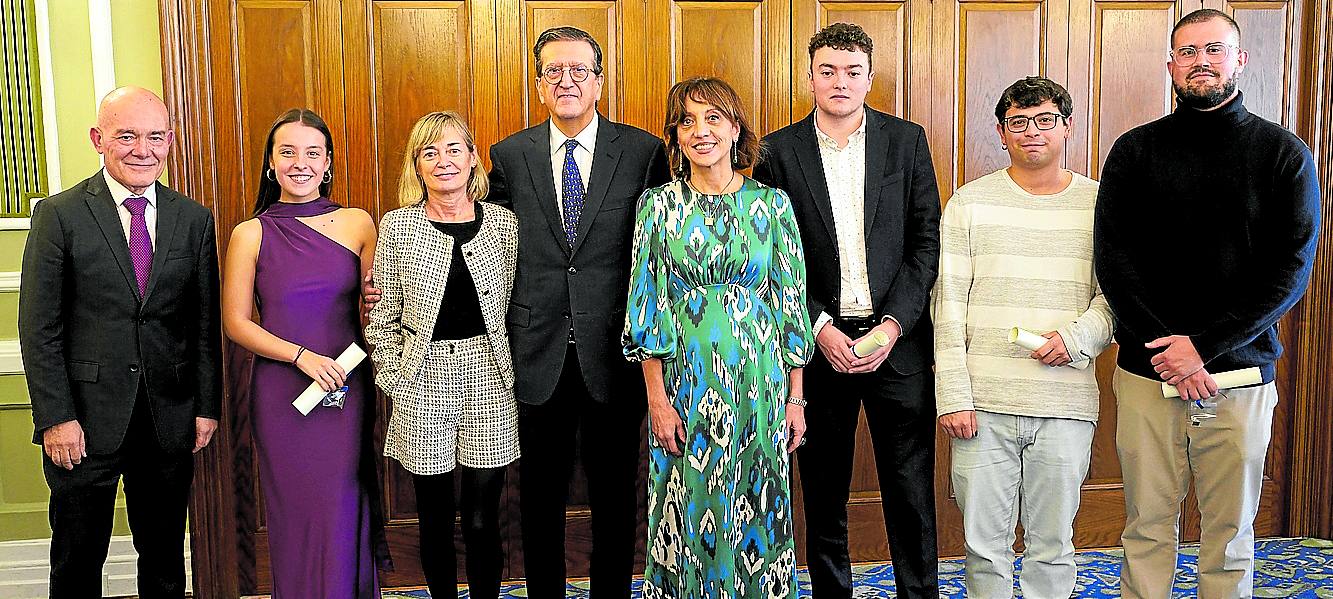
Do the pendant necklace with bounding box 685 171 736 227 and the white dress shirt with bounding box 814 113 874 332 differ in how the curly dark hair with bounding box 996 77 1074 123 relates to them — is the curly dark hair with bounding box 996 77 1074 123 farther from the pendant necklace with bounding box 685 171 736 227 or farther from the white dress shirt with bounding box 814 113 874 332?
the pendant necklace with bounding box 685 171 736 227

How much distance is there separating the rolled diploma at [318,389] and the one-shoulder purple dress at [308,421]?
42 mm

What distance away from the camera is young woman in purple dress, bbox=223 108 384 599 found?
2.61m

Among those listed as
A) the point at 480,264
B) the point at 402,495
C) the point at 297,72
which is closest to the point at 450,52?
the point at 297,72

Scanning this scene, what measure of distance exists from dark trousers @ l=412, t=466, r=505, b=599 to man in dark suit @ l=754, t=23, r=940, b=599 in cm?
88

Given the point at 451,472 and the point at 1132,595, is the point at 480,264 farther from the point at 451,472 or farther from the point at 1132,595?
the point at 1132,595

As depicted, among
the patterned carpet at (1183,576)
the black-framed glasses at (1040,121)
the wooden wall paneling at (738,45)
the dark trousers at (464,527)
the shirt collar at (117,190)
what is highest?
the wooden wall paneling at (738,45)

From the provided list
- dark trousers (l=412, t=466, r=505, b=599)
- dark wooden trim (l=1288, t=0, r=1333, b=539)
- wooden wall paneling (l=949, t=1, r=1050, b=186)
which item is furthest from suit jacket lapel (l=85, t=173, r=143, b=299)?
dark wooden trim (l=1288, t=0, r=1333, b=539)

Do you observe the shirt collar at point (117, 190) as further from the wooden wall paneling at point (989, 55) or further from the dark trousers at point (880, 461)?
the wooden wall paneling at point (989, 55)

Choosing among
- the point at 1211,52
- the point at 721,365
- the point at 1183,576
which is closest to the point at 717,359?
the point at 721,365

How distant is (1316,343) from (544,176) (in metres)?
2.95

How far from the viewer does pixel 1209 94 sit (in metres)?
2.58

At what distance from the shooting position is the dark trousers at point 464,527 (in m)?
2.59

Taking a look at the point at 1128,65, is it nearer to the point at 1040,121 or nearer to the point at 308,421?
the point at 1040,121

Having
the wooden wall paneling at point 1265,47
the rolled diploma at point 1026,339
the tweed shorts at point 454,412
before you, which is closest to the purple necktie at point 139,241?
the tweed shorts at point 454,412
